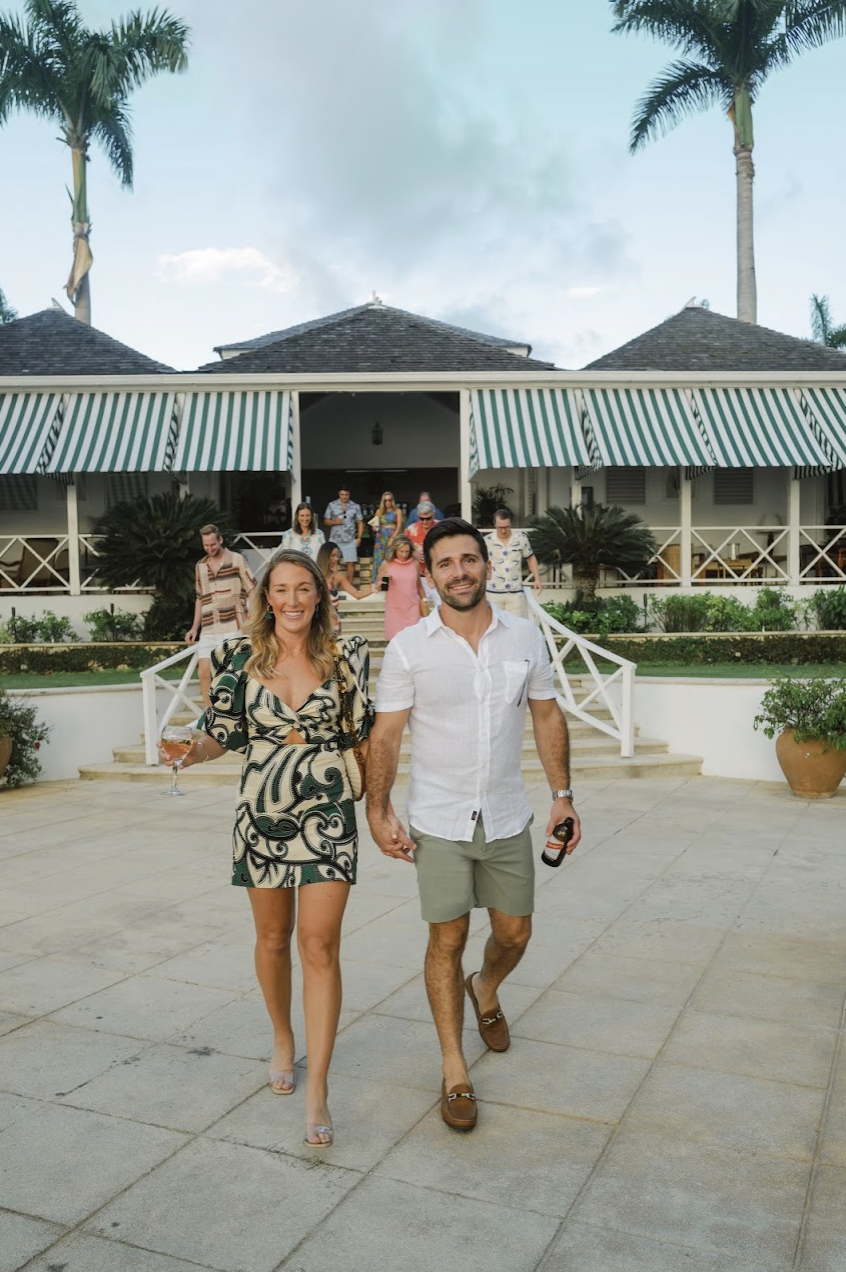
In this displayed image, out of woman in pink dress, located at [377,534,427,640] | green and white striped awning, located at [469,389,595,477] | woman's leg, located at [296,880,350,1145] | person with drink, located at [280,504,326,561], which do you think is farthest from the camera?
green and white striped awning, located at [469,389,595,477]

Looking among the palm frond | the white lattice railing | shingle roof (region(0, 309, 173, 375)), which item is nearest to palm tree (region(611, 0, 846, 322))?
the palm frond

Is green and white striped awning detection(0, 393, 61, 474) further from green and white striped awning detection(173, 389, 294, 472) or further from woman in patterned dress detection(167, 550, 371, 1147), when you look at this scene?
woman in patterned dress detection(167, 550, 371, 1147)

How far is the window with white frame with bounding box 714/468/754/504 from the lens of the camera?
765 inches

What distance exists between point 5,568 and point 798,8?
21.6m

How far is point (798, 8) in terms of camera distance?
25125 mm

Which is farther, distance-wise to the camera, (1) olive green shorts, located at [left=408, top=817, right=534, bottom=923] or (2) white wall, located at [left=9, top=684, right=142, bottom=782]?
(2) white wall, located at [left=9, top=684, right=142, bottom=782]

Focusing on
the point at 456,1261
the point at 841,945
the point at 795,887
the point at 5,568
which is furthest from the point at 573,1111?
the point at 5,568

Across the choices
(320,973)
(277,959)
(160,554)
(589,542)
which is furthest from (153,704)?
(589,542)

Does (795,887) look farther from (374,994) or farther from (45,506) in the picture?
(45,506)

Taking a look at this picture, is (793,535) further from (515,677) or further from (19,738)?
(515,677)

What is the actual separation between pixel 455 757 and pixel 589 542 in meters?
13.1

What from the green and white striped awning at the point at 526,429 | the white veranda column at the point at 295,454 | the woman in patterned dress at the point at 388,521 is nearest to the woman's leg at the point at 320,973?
the woman in patterned dress at the point at 388,521

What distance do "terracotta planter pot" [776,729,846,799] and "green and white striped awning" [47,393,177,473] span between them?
10.3 metres

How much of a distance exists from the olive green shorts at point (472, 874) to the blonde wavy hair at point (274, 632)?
628 mm
